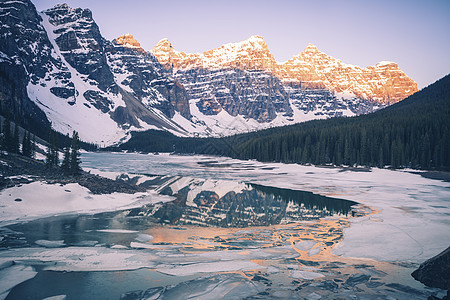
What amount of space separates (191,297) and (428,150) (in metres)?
69.3

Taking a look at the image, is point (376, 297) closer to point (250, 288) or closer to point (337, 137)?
point (250, 288)

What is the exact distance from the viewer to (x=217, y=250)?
1391cm

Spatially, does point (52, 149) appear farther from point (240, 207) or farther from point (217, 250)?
point (217, 250)

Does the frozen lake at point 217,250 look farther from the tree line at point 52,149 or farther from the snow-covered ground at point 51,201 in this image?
the tree line at point 52,149

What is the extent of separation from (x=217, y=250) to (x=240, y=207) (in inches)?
493

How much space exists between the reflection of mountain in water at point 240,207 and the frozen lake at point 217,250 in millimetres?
142

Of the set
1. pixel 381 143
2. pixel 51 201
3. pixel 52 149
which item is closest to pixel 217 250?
pixel 51 201

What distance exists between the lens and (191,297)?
9.22 metres

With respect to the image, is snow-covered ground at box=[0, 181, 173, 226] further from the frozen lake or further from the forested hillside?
the forested hillside

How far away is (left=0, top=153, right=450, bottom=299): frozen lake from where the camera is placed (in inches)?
390

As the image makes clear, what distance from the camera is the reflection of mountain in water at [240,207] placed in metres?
21.1

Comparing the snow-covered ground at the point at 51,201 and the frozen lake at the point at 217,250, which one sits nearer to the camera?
the frozen lake at the point at 217,250

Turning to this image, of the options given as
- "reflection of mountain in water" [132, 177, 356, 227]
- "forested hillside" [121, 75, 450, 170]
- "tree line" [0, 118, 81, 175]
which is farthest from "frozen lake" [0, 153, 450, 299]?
"forested hillside" [121, 75, 450, 170]

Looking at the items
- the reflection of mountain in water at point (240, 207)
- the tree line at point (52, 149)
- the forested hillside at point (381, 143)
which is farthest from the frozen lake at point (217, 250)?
the forested hillside at point (381, 143)
